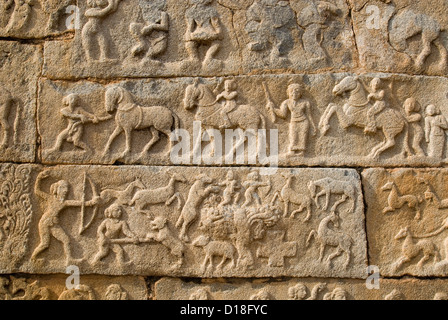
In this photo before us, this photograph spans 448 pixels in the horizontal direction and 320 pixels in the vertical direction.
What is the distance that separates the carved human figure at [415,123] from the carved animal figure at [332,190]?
26.9 inches

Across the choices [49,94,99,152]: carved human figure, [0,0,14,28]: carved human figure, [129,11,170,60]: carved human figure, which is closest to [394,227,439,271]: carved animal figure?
[129,11,170,60]: carved human figure

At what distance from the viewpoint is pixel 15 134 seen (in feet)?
13.4

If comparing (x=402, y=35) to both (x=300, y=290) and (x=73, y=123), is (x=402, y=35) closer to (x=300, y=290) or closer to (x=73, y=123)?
(x=300, y=290)

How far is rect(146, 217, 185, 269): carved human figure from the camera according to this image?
3.90 meters

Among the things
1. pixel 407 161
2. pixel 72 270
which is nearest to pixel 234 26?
pixel 407 161

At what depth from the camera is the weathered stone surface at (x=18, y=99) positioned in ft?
13.3

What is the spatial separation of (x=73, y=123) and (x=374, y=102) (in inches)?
106

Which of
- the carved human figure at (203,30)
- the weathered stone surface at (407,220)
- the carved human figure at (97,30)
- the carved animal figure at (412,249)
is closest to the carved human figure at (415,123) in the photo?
the weathered stone surface at (407,220)

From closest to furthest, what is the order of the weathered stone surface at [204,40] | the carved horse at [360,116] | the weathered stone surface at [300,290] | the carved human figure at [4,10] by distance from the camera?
1. the weathered stone surface at [300,290]
2. the carved horse at [360,116]
3. the weathered stone surface at [204,40]
4. the carved human figure at [4,10]

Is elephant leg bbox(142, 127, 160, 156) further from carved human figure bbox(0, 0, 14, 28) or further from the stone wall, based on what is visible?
carved human figure bbox(0, 0, 14, 28)

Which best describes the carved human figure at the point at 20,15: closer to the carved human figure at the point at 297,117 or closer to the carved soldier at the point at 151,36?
the carved soldier at the point at 151,36

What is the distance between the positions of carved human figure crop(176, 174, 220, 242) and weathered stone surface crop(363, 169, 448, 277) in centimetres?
139

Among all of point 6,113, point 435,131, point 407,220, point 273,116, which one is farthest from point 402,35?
point 6,113
